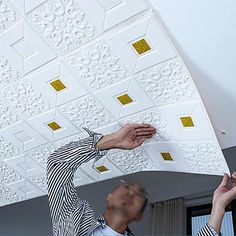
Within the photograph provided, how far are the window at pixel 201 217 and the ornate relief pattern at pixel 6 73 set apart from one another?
2.47 meters

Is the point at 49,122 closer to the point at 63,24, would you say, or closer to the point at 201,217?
the point at 63,24

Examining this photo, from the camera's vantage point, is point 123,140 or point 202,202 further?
point 202,202

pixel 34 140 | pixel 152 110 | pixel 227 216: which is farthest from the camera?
pixel 227 216

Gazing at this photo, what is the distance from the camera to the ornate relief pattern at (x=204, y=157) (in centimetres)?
148

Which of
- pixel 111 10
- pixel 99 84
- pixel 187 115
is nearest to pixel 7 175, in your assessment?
pixel 99 84

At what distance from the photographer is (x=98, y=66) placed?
1354 mm

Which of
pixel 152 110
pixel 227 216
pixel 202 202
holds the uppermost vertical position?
pixel 202 202

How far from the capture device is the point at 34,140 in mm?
1793

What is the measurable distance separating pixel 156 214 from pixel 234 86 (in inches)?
106

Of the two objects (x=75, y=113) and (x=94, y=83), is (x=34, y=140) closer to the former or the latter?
(x=75, y=113)

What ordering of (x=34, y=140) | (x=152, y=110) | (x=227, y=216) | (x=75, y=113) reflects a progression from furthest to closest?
1. (x=227, y=216)
2. (x=34, y=140)
3. (x=75, y=113)
4. (x=152, y=110)

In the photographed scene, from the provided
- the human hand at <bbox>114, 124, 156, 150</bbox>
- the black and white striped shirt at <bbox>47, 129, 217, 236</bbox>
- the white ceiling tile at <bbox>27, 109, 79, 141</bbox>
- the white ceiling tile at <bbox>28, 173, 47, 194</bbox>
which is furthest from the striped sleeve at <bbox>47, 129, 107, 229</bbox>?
the white ceiling tile at <bbox>28, 173, 47, 194</bbox>

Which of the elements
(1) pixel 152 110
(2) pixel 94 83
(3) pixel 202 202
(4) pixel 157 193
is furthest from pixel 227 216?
(2) pixel 94 83

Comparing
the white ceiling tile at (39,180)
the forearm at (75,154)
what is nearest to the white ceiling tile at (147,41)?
the forearm at (75,154)
